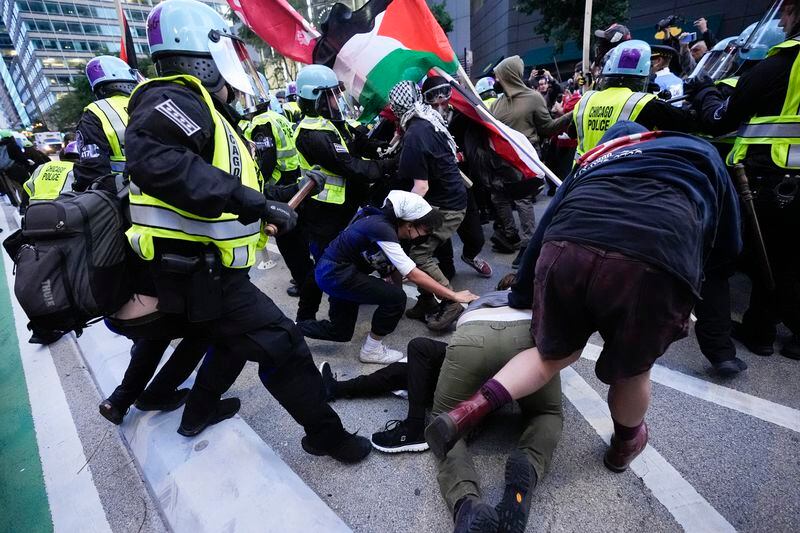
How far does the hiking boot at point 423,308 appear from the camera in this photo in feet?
11.2

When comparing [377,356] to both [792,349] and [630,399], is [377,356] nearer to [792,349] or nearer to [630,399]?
[630,399]

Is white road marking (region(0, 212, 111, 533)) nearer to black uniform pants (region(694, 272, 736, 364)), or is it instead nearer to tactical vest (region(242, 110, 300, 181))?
tactical vest (region(242, 110, 300, 181))

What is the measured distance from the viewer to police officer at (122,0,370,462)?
4.55 ft

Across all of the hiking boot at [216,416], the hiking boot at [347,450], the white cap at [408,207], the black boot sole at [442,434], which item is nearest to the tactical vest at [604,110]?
the white cap at [408,207]

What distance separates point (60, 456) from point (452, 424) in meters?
2.37

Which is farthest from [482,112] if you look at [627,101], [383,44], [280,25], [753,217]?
[753,217]

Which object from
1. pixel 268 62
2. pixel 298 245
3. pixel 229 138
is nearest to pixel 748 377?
pixel 229 138

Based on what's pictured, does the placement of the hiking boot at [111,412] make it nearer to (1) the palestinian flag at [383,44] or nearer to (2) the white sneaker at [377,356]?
(2) the white sneaker at [377,356]

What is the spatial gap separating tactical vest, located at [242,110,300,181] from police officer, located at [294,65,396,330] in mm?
834

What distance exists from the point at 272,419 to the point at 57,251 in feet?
4.73

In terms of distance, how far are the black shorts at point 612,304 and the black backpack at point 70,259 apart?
177 cm

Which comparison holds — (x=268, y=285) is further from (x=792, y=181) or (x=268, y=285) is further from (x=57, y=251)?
(x=792, y=181)

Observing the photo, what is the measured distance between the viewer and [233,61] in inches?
71.5

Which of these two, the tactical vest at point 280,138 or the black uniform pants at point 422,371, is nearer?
the black uniform pants at point 422,371
